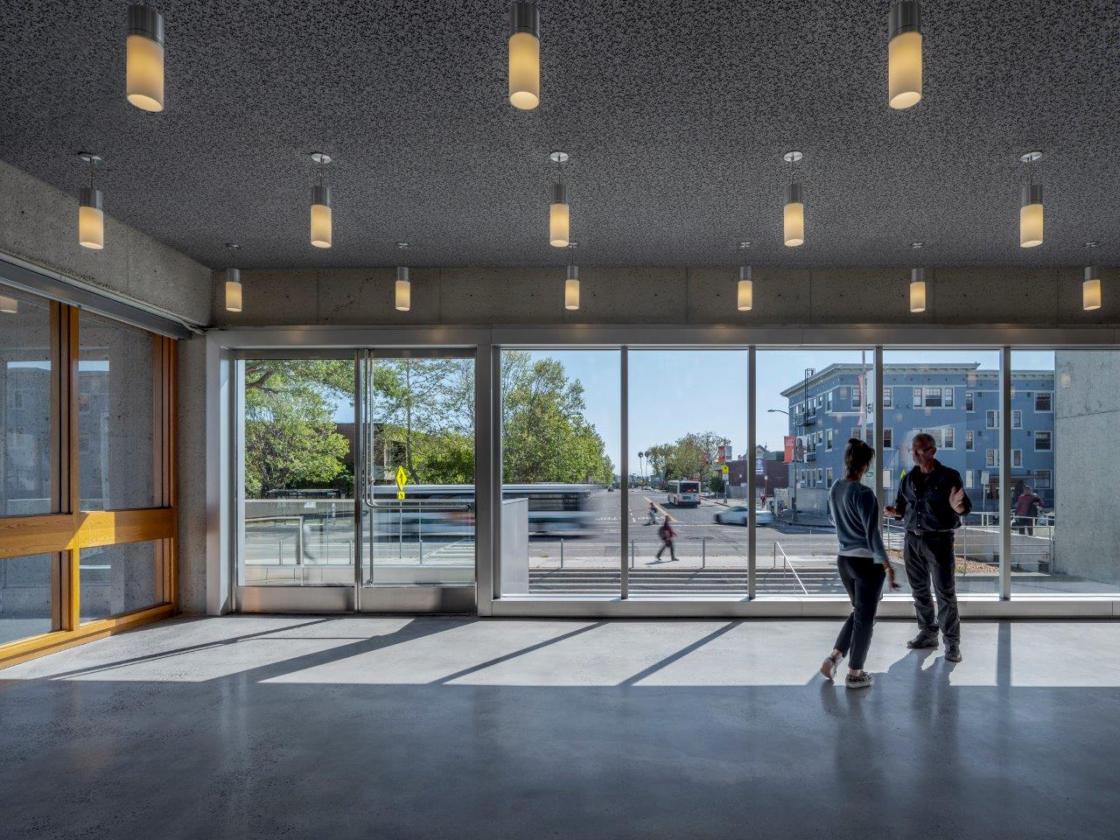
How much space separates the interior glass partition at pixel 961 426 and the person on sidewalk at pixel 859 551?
2.48m

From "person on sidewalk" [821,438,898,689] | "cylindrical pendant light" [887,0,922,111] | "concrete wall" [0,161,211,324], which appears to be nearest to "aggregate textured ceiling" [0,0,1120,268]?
"concrete wall" [0,161,211,324]

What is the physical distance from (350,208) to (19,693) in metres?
3.63

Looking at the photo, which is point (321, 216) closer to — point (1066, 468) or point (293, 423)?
point (293, 423)

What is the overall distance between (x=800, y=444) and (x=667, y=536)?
1491 mm

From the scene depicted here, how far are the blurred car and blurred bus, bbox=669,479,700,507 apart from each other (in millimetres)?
266

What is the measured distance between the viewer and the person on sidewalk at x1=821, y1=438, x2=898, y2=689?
4.02 metres

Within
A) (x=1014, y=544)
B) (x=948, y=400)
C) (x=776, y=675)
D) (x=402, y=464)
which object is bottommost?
(x=776, y=675)

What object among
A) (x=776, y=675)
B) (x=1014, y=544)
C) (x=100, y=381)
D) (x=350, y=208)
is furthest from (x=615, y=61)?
(x=1014, y=544)

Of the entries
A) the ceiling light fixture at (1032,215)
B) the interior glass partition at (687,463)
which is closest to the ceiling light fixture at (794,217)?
the ceiling light fixture at (1032,215)

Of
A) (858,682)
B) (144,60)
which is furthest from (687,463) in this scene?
(144,60)

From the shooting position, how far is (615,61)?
3072 mm

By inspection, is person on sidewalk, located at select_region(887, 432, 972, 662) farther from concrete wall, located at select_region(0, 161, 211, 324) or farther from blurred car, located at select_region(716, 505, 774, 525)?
concrete wall, located at select_region(0, 161, 211, 324)

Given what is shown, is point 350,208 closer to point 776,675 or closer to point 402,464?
point 402,464

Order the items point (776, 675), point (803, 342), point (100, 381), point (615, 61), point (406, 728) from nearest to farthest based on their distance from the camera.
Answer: point (615, 61) < point (406, 728) < point (776, 675) < point (100, 381) < point (803, 342)
